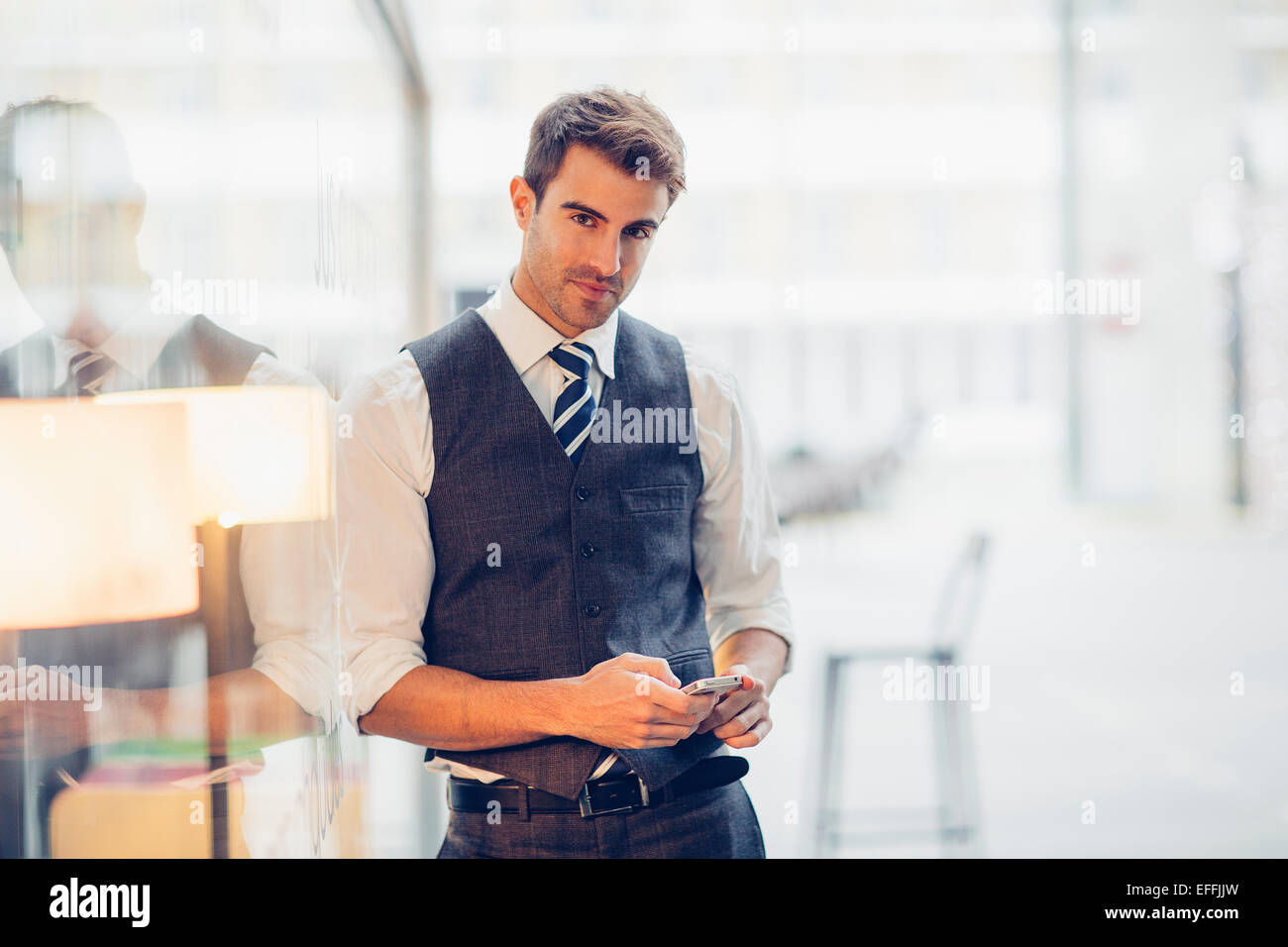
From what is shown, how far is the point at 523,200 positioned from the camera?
48.8 inches

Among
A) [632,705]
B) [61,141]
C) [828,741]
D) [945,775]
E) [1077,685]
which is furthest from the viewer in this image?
[1077,685]

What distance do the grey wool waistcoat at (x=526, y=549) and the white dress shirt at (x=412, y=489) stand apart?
3 centimetres

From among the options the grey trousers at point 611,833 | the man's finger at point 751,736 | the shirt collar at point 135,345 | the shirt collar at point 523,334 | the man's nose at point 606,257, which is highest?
the man's nose at point 606,257

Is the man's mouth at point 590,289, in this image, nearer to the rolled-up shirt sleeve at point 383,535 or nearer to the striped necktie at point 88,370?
the rolled-up shirt sleeve at point 383,535

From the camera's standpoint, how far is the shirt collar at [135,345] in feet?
2.74

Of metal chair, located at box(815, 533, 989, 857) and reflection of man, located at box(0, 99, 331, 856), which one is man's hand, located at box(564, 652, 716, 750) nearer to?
reflection of man, located at box(0, 99, 331, 856)

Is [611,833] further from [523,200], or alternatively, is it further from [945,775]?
[945,775]

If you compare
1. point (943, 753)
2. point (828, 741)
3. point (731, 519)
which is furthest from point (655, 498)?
point (943, 753)

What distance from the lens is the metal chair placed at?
8.37 feet

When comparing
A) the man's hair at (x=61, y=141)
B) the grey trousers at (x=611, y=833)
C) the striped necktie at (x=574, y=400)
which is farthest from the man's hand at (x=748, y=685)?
the man's hair at (x=61, y=141)

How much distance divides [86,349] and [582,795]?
721 millimetres

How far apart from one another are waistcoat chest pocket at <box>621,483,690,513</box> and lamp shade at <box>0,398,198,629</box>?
51 cm
